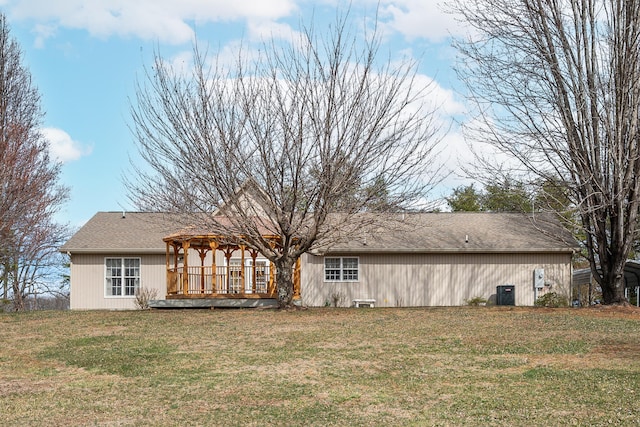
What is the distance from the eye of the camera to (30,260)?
34.4 metres

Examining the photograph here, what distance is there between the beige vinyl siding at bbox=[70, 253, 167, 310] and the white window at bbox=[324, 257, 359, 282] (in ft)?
20.5

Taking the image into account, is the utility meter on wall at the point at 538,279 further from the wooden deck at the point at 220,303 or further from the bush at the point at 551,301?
the wooden deck at the point at 220,303

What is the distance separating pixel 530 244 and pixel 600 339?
540 inches

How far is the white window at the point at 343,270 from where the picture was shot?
90.2 ft

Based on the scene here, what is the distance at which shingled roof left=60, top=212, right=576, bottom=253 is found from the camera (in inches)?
1070

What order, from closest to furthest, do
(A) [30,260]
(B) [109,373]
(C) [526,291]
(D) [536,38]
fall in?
(B) [109,373] < (D) [536,38] < (C) [526,291] < (A) [30,260]

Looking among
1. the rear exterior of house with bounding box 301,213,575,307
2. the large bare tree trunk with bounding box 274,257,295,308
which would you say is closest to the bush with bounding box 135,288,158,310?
the rear exterior of house with bounding box 301,213,575,307

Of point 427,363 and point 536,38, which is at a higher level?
point 536,38

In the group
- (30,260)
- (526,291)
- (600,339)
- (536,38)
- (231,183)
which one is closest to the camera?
(600,339)

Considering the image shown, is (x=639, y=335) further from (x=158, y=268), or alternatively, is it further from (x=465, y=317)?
(x=158, y=268)

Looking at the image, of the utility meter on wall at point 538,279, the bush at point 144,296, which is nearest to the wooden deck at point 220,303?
the bush at point 144,296

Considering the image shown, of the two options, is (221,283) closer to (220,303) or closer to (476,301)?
(220,303)

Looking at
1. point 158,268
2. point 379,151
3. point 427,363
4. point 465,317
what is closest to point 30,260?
point 158,268

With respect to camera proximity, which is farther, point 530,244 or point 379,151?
point 530,244
